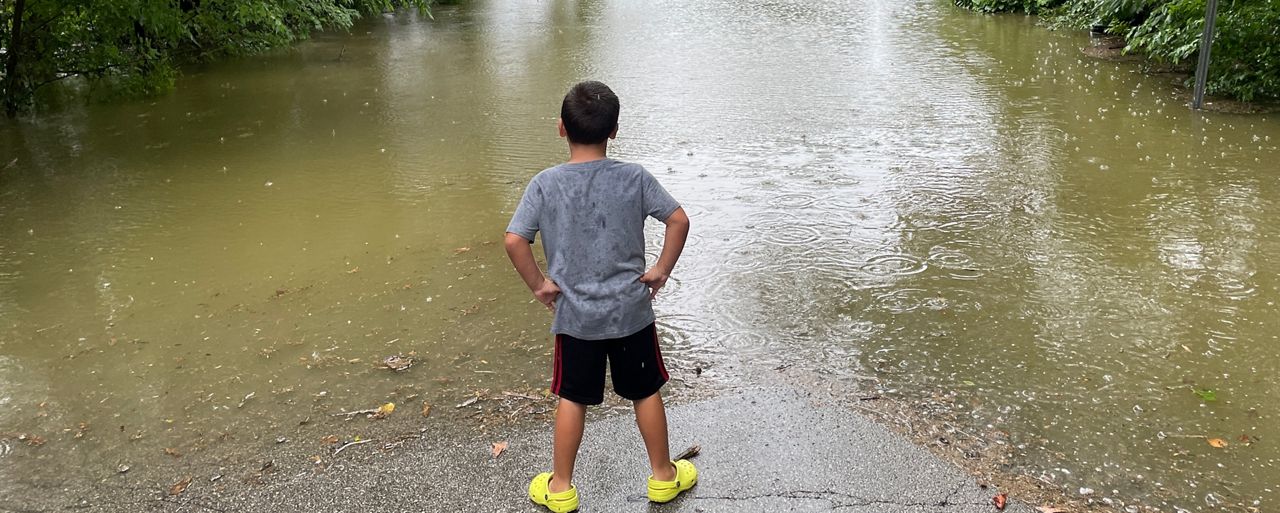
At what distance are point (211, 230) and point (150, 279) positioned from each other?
902mm

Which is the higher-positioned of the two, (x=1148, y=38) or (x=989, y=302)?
(x=1148, y=38)

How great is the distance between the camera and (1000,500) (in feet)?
10.5

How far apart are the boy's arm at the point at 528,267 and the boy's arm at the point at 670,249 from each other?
0.29m

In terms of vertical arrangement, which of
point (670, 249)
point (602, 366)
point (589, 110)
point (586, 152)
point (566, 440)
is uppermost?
point (589, 110)

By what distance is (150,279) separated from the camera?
554 centimetres

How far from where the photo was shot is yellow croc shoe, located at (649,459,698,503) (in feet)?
10.7

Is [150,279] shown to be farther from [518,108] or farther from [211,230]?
[518,108]

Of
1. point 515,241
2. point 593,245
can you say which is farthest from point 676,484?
point 515,241

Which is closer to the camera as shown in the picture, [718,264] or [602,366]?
[602,366]

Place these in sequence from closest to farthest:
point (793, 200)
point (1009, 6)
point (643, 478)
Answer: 1. point (643, 478)
2. point (793, 200)
3. point (1009, 6)

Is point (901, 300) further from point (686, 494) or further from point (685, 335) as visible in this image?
point (686, 494)

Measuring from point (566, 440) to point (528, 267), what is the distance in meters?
0.60

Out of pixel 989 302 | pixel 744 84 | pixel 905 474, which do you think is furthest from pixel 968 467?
pixel 744 84

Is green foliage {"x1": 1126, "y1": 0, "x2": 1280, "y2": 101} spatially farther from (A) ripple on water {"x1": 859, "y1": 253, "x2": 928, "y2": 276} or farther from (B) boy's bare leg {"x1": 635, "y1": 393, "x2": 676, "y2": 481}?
(B) boy's bare leg {"x1": 635, "y1": 393, "x2": 676, "y2": 481}
